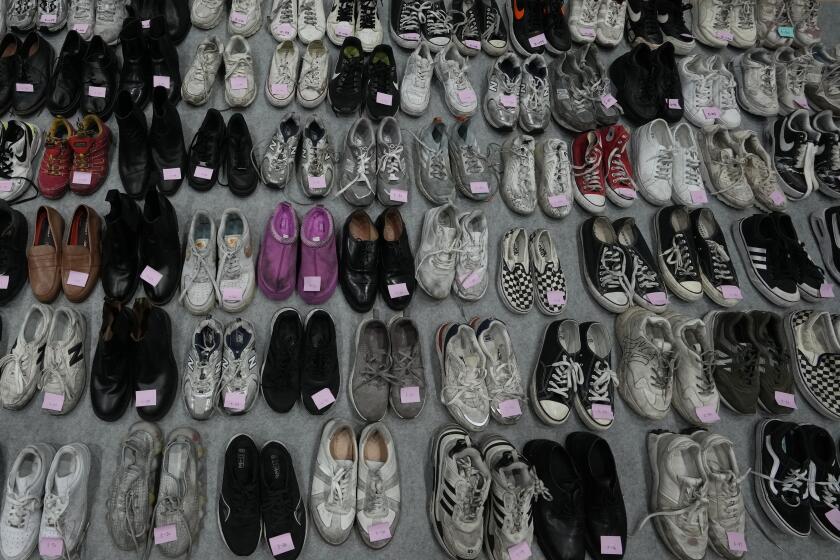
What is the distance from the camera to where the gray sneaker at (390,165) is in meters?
1.76

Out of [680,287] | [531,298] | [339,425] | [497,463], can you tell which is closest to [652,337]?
[680,287]

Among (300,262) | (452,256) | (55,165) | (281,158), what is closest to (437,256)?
(452,256)

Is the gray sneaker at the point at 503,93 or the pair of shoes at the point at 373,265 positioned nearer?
the pair of shoes at the point at 373,265

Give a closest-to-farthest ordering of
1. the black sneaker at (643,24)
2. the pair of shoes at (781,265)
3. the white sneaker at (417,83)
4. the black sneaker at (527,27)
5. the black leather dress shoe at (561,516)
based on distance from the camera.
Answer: the black leather dress shoe at (561,516) < the pair of shoes at (781,265) < the white sneaker at (417,83) < the black sneaker at (527,27) < the black sneaker at (643,24)

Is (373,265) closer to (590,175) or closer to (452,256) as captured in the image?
(452,256)

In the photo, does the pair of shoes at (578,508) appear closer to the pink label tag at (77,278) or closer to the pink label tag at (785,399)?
the pink label tag at (785,399)

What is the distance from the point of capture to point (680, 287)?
1775 millimetres

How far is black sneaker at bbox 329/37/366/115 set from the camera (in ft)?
6.22

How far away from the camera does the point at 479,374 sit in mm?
1548

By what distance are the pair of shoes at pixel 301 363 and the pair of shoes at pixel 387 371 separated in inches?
3.1

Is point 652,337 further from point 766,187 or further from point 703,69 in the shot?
point 703,69

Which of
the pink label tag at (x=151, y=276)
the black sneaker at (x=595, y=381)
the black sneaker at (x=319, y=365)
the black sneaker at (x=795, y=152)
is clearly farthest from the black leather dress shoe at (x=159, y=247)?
the black sneaker at (x=795, y=152)

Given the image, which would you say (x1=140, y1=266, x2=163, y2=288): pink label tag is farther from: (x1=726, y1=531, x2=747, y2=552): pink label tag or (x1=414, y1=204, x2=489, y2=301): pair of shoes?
(x1=726, y1=531, x2=747, y2=552): pink label tag

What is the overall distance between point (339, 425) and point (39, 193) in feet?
4.34
